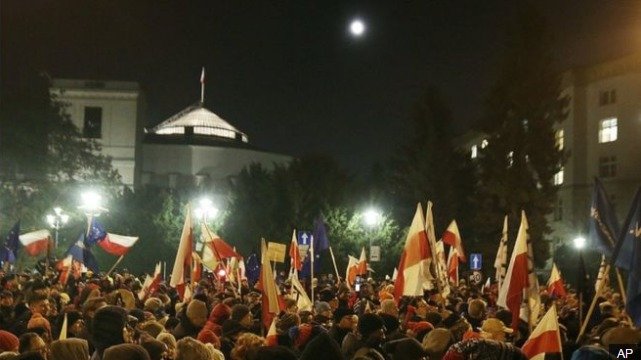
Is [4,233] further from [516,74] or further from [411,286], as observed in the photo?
[411,286]

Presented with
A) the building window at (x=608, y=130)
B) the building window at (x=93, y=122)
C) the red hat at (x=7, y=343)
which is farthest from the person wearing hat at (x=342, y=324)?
the building window at (x=93, y=122)

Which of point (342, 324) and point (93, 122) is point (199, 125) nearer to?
point (93, 122)

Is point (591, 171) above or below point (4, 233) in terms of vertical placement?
above

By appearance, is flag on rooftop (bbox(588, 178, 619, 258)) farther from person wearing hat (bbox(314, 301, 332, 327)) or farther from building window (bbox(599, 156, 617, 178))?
building window (bbox(599, 156, 617, 178))

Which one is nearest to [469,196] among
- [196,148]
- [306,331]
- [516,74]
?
[516,74]

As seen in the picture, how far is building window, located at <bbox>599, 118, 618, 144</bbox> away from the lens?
57219mm

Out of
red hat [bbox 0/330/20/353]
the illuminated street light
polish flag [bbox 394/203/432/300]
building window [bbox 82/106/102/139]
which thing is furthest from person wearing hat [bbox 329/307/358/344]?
building window [bbox 82/106/102/139]

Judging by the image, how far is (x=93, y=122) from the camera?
69.5m

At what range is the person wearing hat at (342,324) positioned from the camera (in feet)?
30.7

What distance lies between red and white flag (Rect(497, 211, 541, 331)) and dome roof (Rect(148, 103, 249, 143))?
70039 millimetres

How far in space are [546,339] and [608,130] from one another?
5248 cm

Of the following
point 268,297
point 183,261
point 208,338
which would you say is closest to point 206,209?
point 183,261

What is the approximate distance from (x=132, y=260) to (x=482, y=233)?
67.8 ft

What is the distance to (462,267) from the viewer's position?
48.2m
